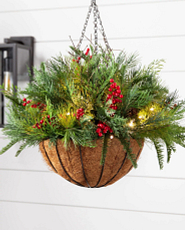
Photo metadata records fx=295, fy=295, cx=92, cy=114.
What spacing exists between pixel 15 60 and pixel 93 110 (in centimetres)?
71

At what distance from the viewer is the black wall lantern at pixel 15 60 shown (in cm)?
131

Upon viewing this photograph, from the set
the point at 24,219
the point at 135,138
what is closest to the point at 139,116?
the point at 135,138

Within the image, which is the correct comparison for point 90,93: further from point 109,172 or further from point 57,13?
point 57,13

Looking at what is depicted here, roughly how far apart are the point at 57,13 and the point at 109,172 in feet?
3.12

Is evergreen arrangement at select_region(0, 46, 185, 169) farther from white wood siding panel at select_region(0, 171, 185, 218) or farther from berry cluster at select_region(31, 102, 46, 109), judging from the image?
white wood siding panel at select_region(0, 171, 185, 218)

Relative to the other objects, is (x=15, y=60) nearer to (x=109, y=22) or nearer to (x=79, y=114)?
(x=109, y=22)

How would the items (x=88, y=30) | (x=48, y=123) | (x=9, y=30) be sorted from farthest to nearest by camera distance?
(x=9, y=30) → (x=88, y=30) → (x=48, y=123)

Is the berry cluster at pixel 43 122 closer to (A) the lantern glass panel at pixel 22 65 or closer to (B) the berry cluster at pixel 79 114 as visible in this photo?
(B) the berry cluster at pixel 79 114

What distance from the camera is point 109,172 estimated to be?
768 mm

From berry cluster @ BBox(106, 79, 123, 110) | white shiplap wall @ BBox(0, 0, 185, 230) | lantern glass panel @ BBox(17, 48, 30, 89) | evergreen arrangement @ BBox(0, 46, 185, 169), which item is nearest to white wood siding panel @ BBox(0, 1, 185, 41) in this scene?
white shiplap wall @ BBox(0, 0, 185, 230)

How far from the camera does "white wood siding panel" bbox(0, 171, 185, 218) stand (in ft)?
4.35

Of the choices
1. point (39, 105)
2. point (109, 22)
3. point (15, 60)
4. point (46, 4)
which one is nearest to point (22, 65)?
point (15, 60)

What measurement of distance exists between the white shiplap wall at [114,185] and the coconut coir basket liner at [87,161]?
0.59 meters

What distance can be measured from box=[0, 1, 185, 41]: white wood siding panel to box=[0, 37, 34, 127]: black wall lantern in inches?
2.4
